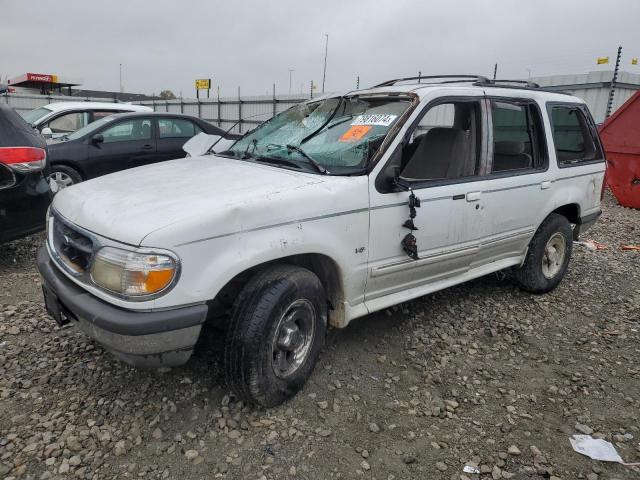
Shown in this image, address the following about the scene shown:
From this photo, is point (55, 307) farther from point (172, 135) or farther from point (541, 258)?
point (172, 135)

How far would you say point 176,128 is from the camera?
795 cm

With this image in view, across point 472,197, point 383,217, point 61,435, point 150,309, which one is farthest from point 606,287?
point 61,435

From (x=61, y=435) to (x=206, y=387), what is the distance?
0.76 metres

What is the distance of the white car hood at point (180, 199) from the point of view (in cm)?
221

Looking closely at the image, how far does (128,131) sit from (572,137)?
611 cm

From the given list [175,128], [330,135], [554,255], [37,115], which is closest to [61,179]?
[175,128]

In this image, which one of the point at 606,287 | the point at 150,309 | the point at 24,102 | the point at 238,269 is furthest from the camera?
the point at 24,102

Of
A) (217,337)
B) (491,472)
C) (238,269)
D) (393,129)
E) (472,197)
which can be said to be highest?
(393,129)

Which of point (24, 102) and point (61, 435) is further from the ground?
point (24, 102)

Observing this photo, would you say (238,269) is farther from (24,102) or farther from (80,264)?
(24,102)

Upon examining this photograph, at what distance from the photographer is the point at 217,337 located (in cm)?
259

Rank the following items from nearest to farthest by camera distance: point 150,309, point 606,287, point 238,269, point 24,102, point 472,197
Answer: point 150,309 → point 238,269 → point 472,197 → point 606,287 → point 24,102

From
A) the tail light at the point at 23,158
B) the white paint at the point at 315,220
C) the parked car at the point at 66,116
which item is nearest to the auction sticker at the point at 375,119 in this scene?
the white paint at the point at 315,220

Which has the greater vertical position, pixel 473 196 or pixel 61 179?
pixel 473 196
